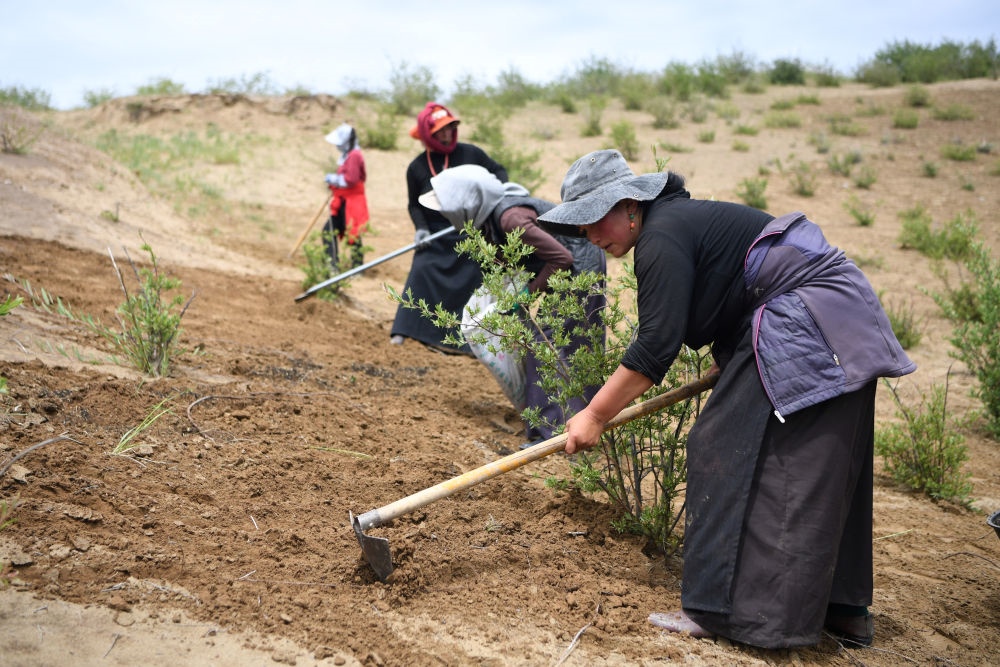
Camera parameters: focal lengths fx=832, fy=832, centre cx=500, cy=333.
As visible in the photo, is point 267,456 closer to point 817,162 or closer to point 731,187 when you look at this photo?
point 731,187

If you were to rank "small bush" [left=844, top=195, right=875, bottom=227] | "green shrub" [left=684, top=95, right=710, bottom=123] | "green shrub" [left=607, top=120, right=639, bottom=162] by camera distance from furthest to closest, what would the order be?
1. "green shrub" [left=684, top=95, right=710, bottom=123]
2. "green shrub" [left=607, top=120, right=639, bottom=162]
3. "small bush" [left=844, top=195, right=875, bottom=227]

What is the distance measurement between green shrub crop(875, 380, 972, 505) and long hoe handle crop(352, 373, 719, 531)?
204cm

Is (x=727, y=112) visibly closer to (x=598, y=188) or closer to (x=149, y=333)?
(x=149, y=333)

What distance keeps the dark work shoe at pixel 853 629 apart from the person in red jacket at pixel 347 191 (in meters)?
6.06

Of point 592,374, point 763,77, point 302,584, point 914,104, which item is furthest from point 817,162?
point 302,584

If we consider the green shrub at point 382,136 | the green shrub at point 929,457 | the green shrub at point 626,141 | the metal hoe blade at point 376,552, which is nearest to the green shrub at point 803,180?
the green shrub at point 626,141

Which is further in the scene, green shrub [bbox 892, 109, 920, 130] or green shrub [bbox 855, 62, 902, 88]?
green shrub [bbox 855, 62, 902, 88]

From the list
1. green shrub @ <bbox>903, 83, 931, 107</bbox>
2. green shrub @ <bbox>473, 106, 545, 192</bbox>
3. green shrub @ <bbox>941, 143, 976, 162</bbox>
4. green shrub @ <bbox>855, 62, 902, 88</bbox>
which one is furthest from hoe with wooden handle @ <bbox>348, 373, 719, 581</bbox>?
green shrub @ <bbox>855, 62, 902, 88</bbox>

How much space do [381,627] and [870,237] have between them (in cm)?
934

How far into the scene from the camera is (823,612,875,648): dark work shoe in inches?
107

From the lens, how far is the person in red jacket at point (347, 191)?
823 centimetres

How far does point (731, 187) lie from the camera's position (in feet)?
39.2

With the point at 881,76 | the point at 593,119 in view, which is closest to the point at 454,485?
the point at 593,119

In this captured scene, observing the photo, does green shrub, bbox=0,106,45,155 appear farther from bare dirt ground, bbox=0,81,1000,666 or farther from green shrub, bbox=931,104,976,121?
green shrub, bbox=931,104,976,121
